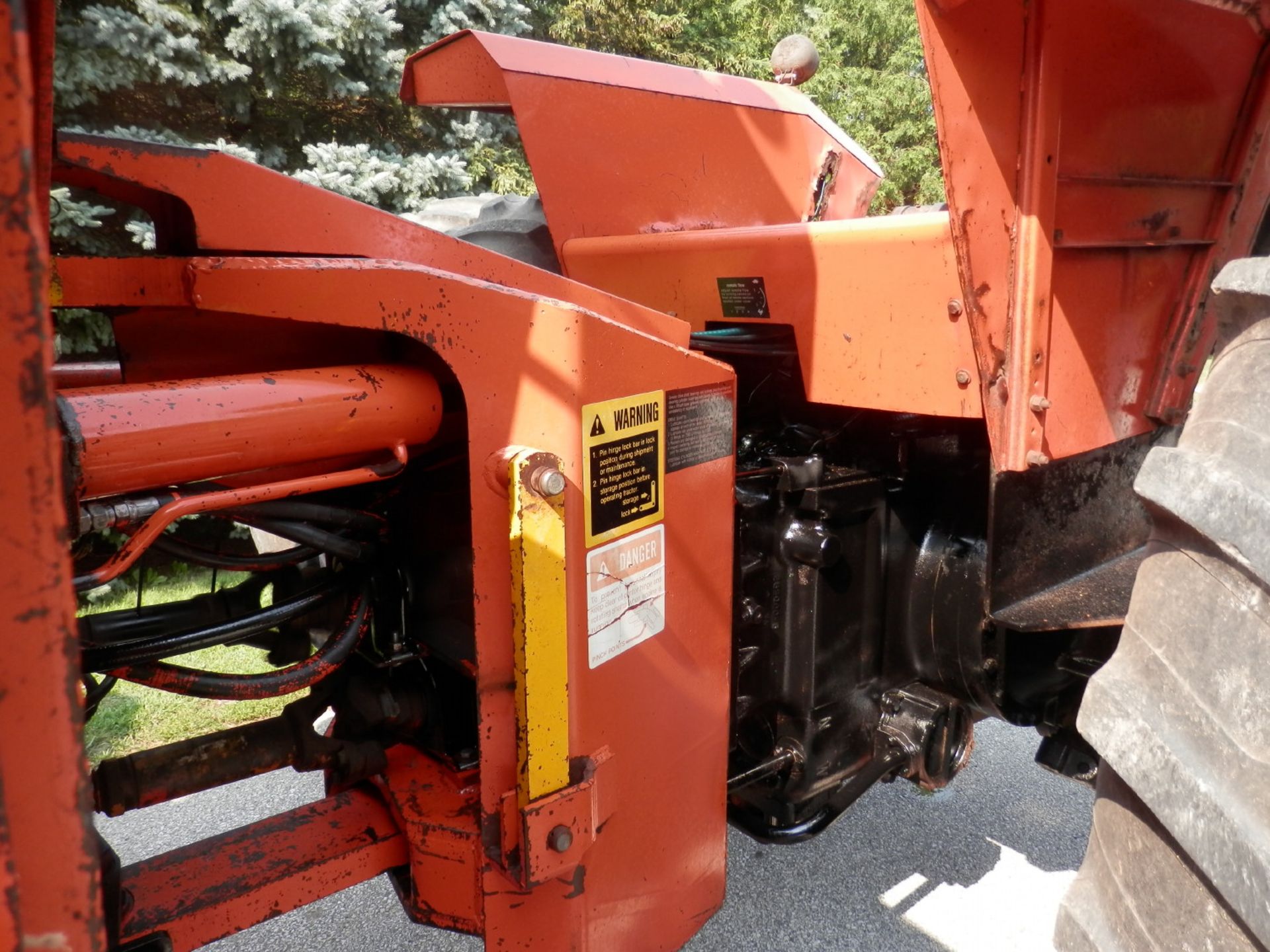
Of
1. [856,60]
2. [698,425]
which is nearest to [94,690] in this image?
[698,425]

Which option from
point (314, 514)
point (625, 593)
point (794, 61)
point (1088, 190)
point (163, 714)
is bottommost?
point (163, 714)

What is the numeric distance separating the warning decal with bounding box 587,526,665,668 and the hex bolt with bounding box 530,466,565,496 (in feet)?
0.47

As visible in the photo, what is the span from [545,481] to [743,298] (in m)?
0.77

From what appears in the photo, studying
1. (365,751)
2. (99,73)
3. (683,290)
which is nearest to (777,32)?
(99,73)

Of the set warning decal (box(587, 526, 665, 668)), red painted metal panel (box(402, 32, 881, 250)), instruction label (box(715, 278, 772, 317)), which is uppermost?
red painted metal panel (box(402, 32, 881, 250))

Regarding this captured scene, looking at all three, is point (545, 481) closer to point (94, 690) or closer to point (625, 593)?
point (625, 593)

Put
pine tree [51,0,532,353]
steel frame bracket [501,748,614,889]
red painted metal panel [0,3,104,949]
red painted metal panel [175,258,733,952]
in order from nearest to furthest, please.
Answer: red painted metal panel [0,3,104,949] → red painted metal panel [175,258,733,952] → steel frame bracket [501,748,614,889] → pine tree [51,0,532,353]

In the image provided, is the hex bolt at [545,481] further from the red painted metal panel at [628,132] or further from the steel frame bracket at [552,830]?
the red painted metal panel at [628,132]

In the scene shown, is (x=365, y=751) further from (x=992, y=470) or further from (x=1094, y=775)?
(x=1094, y=775)

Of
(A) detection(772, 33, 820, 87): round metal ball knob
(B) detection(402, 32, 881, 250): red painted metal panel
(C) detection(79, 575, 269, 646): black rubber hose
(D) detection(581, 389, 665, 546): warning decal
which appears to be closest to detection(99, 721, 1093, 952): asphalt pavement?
(C) detection(79, 575, 269, 646): black rubber hose

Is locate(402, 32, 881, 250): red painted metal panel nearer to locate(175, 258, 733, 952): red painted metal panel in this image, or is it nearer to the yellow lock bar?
locate(175, 258, 733, 952): red painted metal panel

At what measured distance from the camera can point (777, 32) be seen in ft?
45.3

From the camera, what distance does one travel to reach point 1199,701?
0.95 m

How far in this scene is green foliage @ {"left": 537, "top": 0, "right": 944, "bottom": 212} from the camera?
12.8 m
